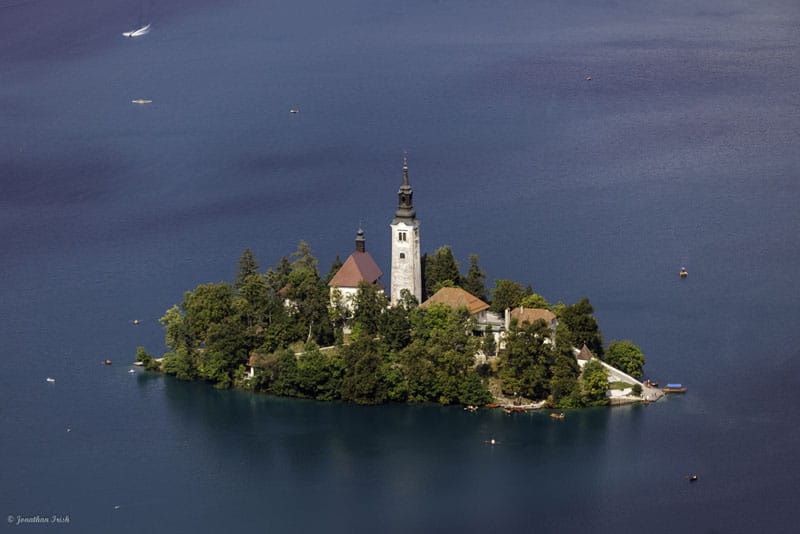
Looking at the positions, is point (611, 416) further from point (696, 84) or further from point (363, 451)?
point (696, 84)

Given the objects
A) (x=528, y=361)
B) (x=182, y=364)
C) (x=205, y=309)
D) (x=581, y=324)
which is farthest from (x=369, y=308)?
(x=581, y=324)

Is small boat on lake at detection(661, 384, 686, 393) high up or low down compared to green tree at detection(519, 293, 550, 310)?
down

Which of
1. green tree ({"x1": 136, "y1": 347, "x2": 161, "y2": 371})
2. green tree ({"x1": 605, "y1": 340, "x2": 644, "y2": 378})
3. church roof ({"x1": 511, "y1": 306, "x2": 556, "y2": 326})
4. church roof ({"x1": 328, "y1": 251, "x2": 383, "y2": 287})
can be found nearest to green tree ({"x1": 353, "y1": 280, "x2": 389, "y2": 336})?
church roof ({"x1": 328, "y1": 251, "x2": 383, "y2": 287})

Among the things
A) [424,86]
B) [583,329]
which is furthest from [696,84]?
[583,329]

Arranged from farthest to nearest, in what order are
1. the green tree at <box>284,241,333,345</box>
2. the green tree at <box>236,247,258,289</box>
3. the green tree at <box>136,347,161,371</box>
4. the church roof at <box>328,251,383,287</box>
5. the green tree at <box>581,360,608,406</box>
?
the green tree at <box>236,247,258,289</box>, the green tree at <box>136,347,161,371</box>, the church roof at <box>328,251,383,287</box>, the green tree at <box>284,241,333,345</box>, the green tree at <box>581,360,608,406</box>

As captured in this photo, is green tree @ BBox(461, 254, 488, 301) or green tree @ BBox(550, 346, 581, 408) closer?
green tree @ BBox(550, 346, 581, 408)

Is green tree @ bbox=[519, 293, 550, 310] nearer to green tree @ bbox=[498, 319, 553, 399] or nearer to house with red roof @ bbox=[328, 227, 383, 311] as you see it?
green tree @ bbox=[498, 319, 553, 399]

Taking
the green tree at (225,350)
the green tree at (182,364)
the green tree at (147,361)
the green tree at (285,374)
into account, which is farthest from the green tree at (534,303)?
the green tree at (147,361)

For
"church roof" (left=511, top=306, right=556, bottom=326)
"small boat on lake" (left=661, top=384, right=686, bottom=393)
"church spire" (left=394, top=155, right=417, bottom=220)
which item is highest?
"church spire" (left=394, top=155, right=417, bottom=220)
